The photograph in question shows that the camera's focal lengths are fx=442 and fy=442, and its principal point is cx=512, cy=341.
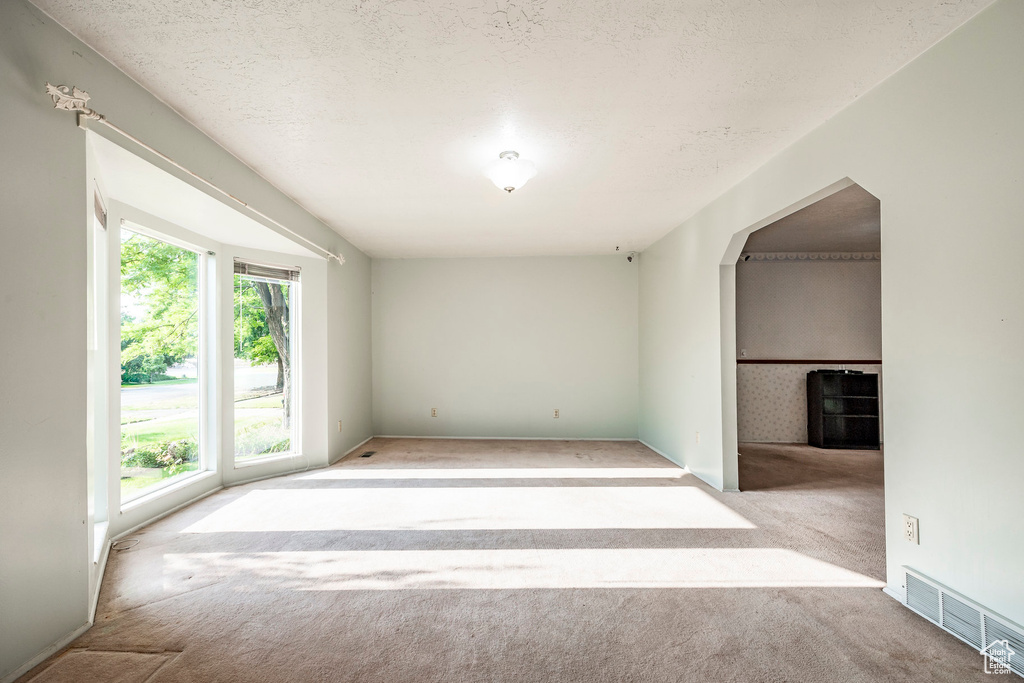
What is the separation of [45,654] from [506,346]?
5.07 metres

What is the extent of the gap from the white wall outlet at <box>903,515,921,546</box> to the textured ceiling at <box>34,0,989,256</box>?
214 cm

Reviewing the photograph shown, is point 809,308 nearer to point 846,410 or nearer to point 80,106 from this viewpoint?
point 846,410

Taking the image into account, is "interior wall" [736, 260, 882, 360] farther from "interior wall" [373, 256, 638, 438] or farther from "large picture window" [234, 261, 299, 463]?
"large picture window" [234, 261, 299, 463]

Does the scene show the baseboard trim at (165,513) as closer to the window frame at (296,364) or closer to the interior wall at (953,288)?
the window frame at (296,364)

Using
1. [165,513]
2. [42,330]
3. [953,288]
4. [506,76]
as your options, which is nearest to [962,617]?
[953,288]

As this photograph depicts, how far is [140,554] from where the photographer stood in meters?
2.65

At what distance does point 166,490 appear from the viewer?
3385 millimetres

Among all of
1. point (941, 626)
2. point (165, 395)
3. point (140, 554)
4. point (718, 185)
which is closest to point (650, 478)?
point (941, 626)

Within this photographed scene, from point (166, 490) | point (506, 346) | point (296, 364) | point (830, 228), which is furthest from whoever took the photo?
point (506, 346)

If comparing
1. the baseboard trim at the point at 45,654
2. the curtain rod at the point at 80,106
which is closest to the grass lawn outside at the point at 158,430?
the baseboard trim at the point at 45,654

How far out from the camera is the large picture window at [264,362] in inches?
163

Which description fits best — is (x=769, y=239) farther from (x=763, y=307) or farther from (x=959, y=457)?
(x=959, y=457)

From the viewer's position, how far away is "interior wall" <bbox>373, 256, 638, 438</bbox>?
6.25m

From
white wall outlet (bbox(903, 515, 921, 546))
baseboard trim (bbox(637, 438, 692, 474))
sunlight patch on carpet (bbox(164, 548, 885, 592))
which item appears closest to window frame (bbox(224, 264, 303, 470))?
sunlight patch on carpet (bbox(164, 548, 885, 592))
